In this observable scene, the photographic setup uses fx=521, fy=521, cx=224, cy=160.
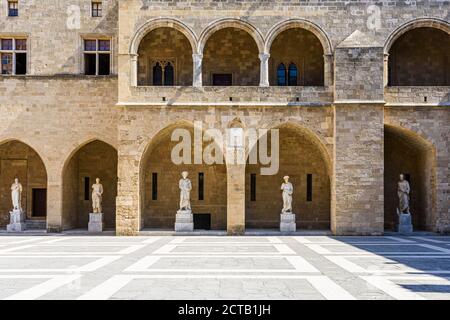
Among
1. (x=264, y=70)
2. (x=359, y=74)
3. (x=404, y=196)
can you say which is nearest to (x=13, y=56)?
(x=264, y=70)

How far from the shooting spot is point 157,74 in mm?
25672

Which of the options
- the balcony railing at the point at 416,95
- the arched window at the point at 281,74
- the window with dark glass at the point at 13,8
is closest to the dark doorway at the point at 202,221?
the arched window at the point at 281,74

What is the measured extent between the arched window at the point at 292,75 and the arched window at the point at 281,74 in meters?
0.25

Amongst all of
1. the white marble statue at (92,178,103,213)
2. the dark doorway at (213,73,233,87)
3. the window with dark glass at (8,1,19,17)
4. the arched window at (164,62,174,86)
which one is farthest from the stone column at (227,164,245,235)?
the window with dark glass at (8,1,19,17)

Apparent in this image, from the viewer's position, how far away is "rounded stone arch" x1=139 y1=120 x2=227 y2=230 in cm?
2567

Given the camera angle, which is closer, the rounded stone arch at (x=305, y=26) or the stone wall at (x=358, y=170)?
the stone wall at (x=358, y=170)

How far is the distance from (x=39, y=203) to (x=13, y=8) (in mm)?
9650

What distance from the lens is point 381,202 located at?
2216cm

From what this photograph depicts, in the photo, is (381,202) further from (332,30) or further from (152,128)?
(152,128)

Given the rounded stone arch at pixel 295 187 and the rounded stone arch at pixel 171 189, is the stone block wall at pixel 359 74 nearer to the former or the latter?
the rounded stone arch at pixel 295 187

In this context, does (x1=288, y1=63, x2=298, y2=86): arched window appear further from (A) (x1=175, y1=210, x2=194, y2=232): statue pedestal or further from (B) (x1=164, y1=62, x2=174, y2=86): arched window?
(A) (x1=175, y1=210, x2=194, y2=232): statue pedestal

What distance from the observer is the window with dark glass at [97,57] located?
25016 mm

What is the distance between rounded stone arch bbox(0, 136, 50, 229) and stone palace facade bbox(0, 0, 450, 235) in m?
0.06
